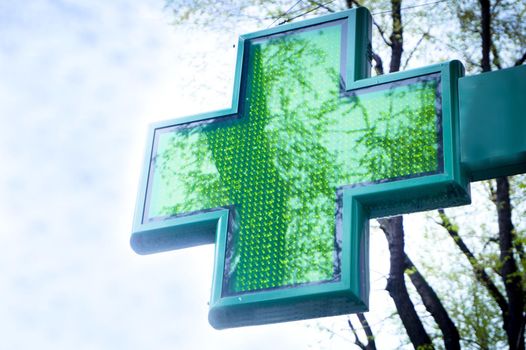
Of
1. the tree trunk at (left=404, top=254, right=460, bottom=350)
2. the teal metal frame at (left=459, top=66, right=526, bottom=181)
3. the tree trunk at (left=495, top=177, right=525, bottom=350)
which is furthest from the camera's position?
the tree trunk at (left=404, top=254, right=460, bottom=350)

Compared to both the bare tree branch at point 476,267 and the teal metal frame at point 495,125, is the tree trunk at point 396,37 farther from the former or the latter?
the teal metal frame at point 495,125

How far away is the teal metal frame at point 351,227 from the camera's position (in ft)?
9.02

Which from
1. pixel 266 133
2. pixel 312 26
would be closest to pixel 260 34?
pixel 312 26

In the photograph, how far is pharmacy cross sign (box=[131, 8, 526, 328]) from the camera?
2.79 m

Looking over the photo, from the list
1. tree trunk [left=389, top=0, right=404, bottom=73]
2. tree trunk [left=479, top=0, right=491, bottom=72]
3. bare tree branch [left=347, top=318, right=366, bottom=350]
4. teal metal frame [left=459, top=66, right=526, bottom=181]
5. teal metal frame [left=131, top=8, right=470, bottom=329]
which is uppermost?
tree trunk [left=389, top=0, right=404, bottom=73]

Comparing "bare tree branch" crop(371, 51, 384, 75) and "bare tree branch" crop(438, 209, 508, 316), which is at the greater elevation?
"bare tree branch" crop(371, 51, 384, 75)

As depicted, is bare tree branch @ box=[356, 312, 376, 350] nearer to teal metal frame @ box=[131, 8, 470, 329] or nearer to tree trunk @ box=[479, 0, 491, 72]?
tree trunk @ box=[479, 0, 491, 72]

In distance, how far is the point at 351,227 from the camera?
111 inches

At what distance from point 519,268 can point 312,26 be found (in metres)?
4.84

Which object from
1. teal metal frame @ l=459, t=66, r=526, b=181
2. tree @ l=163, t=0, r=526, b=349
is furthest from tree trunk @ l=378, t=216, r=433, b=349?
teal metal frame @ l=459, t=66, r=526, b=181

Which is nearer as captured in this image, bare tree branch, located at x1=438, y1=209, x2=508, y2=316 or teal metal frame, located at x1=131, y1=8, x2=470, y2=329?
teal metal frame, located at x1=131, y1=8, x2=470, y2=329

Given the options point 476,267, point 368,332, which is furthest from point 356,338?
point 476,267

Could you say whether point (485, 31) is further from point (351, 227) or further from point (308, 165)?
point (351, 227)

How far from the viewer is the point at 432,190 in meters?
2.81
